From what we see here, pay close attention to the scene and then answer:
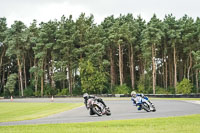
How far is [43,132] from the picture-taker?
1135 cm

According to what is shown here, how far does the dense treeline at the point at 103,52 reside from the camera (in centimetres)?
7075

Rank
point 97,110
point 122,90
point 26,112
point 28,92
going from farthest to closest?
point 28,92 → point 122,90 → point 26,112 → point 97,110

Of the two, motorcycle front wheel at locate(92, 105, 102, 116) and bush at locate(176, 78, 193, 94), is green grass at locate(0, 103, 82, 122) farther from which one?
bush at locate(176, 78, 193, 94)

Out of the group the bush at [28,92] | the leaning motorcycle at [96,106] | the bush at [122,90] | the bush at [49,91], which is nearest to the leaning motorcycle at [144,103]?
the leaning motorcycle at [96,106]

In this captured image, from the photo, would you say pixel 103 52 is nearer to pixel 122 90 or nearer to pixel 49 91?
pixel 122 90

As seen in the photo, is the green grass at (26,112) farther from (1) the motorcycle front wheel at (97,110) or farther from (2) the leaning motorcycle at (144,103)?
(2) the leaning motorcycle at (144,103)

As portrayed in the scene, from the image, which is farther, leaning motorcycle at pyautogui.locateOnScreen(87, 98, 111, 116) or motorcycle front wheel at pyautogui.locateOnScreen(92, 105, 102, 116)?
leaning motorcycle at pyautogui.locateOnScreen(87, 98, 111, 116)

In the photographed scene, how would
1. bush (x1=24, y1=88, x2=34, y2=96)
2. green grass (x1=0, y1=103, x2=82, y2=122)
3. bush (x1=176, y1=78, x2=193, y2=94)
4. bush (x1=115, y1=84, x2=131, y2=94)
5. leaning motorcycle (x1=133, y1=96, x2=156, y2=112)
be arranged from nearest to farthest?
leaning motorcycle (x1=133, y1=96, x2=156, y2=112) < green grass (x1=0, y1=103, x2=82, y2=122) < bush (x1=176, y1=78, x2=193, y2=94) < bush (x1=115, y1=84, x2=131, y2=94) < bush (x1=24, y1=88, x2=34, y2=96)

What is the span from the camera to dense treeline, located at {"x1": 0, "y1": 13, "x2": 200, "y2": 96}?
232 feet

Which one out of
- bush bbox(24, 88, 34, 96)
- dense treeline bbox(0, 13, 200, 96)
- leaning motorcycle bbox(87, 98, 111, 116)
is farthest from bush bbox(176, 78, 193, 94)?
leaning motorcycle bbox(87, 98, 111, 116)

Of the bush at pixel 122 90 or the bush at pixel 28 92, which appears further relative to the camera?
the bush at pixel 28 92

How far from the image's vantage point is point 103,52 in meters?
75.3

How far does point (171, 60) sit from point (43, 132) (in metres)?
70.8

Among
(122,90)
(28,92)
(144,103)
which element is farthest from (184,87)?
(144,103)
